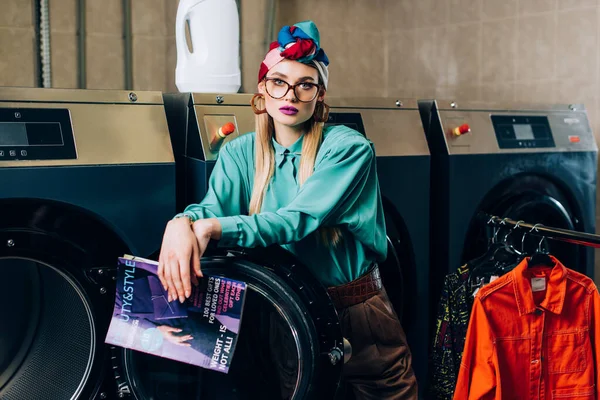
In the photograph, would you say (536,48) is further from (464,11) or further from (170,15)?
(170,15)

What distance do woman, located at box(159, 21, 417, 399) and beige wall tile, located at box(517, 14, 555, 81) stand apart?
1.59 meters

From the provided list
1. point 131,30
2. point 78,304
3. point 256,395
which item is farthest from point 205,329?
point 131,30

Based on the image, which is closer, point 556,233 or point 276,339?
point 276,339

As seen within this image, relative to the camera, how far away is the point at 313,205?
4.71ft

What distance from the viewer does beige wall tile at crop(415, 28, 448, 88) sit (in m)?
3.23

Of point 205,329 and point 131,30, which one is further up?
point 131,30

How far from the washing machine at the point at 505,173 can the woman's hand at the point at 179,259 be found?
1.07 metres

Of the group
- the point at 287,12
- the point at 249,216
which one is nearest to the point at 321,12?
the point at 287,12

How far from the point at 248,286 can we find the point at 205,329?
0.12 m

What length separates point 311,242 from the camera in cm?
157

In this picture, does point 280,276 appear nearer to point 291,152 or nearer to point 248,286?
point 248,286

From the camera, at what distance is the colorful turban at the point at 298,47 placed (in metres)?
1.49

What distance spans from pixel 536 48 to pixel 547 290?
146cm

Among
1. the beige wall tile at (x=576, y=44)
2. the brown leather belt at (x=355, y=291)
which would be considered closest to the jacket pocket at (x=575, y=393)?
the brown leather belt at (x=355, y=291)
